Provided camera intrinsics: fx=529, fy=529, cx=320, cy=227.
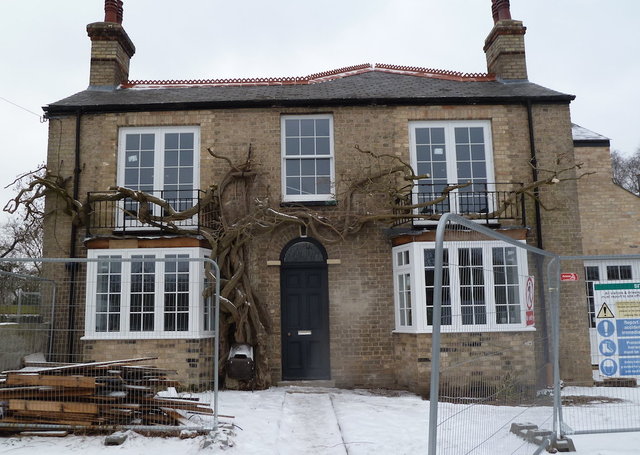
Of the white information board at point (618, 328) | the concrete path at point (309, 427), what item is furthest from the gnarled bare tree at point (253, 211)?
the white information board at point (618, 328)

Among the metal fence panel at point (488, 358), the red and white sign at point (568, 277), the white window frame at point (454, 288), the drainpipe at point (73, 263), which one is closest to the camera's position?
the metal fence panel at point (488, 358)

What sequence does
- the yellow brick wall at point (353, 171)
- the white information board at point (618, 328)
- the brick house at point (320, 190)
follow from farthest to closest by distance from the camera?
the yellow brick wall at point (353, 171) < the brick house at point (320, 190) < the white information board at point (618, 328)

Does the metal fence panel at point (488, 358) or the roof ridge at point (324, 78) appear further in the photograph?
the roof ridge at point (324, 78)

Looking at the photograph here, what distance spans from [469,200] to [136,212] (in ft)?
→ 24.3

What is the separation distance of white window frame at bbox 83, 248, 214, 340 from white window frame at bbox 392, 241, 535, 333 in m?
4.09

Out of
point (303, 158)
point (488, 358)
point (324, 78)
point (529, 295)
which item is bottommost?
point (488, 358)

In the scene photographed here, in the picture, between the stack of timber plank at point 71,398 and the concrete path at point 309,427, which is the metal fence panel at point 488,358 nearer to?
the concrete path at point 309,427

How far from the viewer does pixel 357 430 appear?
25.1 ft

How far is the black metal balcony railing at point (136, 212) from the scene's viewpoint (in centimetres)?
1154

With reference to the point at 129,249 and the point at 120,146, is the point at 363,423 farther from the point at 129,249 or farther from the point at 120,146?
the point at 120,146

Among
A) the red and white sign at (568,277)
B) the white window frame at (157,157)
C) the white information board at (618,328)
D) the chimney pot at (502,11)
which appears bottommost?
the white information board at (618,328)

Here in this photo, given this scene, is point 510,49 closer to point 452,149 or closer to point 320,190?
point 452,149

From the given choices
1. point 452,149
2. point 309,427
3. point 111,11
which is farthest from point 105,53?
point 309,427

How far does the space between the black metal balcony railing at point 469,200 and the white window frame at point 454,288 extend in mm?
1052
